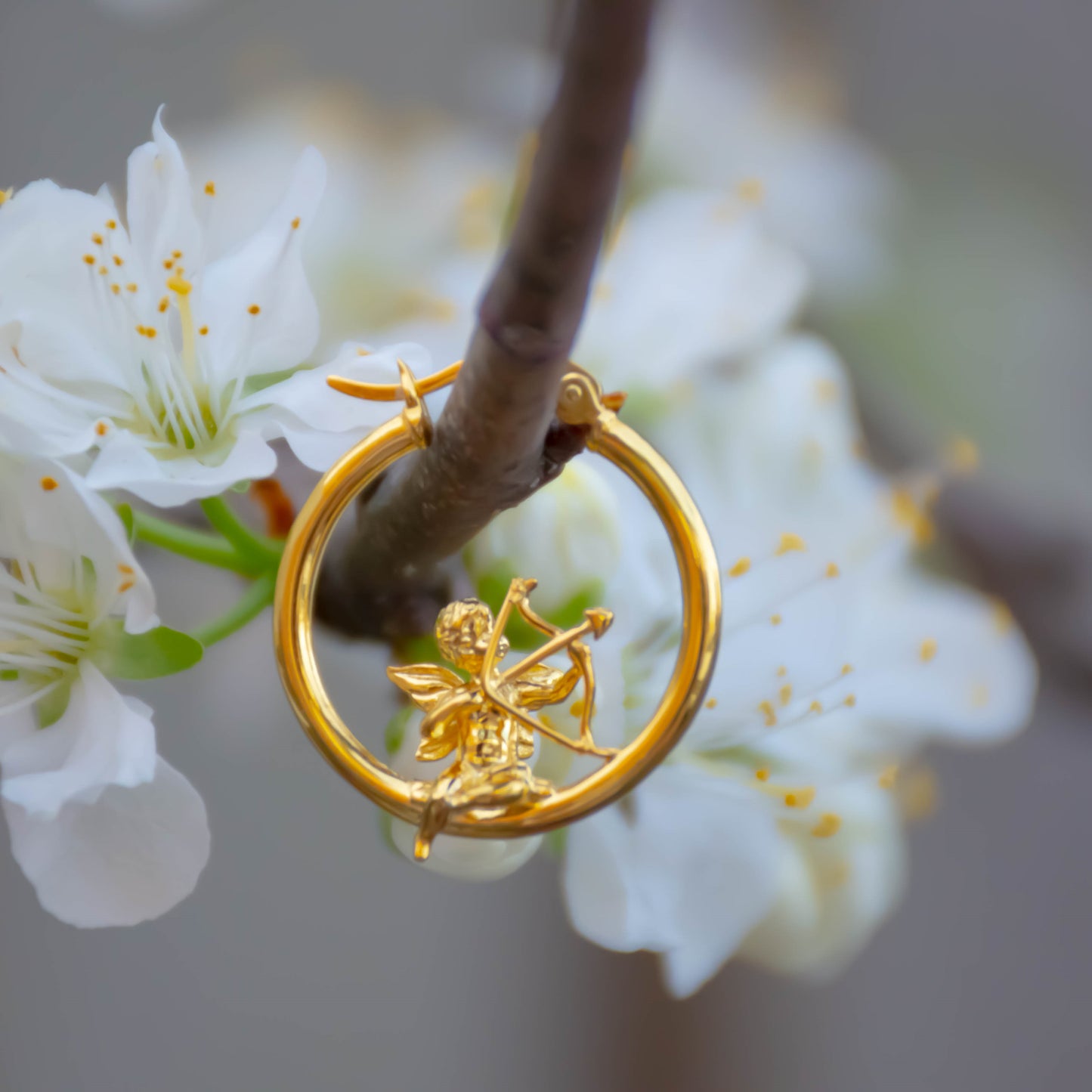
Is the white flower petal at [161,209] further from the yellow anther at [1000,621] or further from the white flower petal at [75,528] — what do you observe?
the yellow anther at [1000,621]

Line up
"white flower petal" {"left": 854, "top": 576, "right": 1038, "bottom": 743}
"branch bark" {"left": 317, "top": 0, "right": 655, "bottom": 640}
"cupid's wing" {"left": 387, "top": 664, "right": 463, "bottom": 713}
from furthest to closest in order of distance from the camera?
1. "white flower petal" {"left": 854, "top": 576, "right": 1038, "bottom": 743}
2. "cupid's wing" {"left": 387, "top": 664, "right": 463, "bottom": 713}
3. "branch bark" {"left": 317, "top": 0, "right": 655, "bottom": 640}

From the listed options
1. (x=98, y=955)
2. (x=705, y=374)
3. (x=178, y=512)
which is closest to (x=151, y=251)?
(x=178, y=512)

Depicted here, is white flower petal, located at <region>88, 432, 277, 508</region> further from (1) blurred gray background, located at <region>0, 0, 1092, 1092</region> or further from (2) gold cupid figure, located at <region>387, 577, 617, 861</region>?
(1) blurred gray background, located at <region>0, 0, 1092, 1092</region>

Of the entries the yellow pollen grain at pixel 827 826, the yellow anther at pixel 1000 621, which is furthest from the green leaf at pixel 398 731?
the yellow anther at pixel 1000 621

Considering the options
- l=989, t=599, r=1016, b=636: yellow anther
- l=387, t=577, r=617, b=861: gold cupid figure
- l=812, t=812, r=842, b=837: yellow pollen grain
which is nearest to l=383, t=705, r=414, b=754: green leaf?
l=387, t=577, r=617, b=861: gold cupid figure

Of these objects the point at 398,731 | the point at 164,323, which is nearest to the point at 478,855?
the point at 398,731

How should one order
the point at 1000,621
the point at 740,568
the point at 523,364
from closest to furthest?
the point at 523,364, the point at 740,568, the point at 1000,621

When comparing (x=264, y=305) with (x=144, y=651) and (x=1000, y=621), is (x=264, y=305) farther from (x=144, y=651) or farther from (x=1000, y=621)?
(x=1000, y=621)
